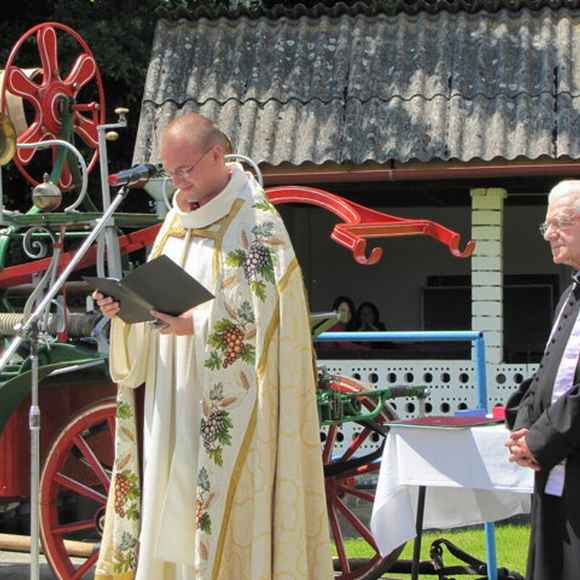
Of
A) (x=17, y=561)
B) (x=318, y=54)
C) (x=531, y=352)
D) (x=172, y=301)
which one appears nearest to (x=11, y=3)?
(x=318, y=54)

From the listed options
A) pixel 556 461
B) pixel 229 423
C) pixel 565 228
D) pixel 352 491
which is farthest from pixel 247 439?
pixel 352 491

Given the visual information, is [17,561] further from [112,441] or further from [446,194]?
[446,194]

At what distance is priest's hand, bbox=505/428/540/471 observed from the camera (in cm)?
431

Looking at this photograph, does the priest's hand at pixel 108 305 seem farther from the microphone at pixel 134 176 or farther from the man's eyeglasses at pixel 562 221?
the man's eyeglasses at pixel 562 221

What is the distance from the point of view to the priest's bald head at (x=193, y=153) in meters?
4.70

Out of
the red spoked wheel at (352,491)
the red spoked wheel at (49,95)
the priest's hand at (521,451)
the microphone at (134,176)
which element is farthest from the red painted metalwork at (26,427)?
the priest's hand at (521,451)

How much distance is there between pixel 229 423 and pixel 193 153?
93cm

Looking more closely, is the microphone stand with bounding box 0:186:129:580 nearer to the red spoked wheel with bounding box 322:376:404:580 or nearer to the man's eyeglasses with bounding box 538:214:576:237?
the red spoked wheel with bounding box 322:376:404:580

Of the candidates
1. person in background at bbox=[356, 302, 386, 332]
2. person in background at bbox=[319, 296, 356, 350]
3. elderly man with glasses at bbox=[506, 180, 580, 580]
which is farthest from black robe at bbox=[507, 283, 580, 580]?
person in background at bbox=[356, 302, 386, 332]

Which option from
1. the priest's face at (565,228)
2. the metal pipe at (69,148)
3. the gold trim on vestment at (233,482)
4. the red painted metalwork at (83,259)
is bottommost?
the gold trim on vestment at (233,482)

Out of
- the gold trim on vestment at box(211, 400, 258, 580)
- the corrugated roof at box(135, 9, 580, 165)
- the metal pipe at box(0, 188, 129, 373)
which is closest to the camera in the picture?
the gold trim on vestment at box(211, 400, 258, 580)

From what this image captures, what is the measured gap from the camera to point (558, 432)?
4.20 metres

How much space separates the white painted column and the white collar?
18.5 feet

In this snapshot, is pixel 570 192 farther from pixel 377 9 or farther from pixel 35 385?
pixel 377 9
